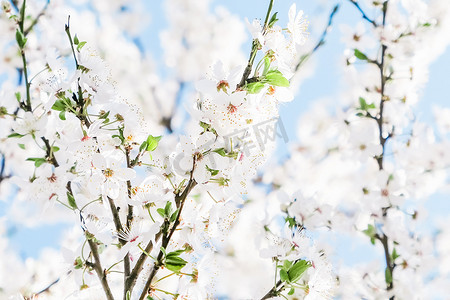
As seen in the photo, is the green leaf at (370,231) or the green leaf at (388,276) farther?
the green leaf at (370,231)

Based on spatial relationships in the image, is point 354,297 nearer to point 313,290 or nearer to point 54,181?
point 313,290

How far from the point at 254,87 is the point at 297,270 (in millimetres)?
526

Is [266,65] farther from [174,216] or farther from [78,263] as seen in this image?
[78,263]

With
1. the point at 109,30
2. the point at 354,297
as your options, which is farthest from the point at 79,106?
the point at 109,30

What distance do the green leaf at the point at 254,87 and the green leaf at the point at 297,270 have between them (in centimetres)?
50

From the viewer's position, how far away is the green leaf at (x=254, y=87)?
1.05m

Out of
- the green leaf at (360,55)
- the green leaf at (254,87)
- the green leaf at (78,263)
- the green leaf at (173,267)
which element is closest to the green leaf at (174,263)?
the green leaf at (173,267)

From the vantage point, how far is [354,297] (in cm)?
221

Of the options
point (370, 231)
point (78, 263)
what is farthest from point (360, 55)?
point (78, 263)

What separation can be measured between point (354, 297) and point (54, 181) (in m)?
1.66

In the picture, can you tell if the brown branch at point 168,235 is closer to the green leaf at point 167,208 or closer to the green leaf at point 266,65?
the green leaf at point 167,208

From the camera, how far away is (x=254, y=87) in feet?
3.43

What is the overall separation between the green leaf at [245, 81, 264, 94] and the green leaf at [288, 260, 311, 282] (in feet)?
1.64

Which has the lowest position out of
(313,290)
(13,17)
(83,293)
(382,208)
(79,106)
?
(313,290)
